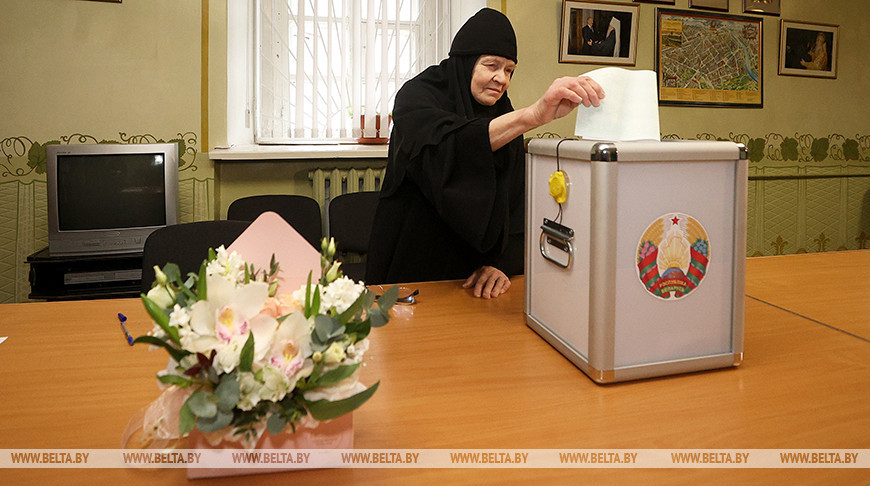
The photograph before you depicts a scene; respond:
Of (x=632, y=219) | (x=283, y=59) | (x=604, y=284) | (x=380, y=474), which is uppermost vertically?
(x=283, y=59)

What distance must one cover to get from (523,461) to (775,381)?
1.80 ft

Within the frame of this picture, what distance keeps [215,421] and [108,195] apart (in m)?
3.26

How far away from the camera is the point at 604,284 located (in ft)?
3.55

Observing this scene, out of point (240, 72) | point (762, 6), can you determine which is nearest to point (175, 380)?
point (240, 72)

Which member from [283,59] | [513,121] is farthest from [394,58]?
[513,121]

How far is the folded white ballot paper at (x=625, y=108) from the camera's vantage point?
116cm

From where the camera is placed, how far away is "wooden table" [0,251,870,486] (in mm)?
838

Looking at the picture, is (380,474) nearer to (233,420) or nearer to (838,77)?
(233,420)

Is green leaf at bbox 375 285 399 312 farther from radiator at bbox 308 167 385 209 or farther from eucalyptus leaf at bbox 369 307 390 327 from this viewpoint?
radiator at bbox 308 167 385 209

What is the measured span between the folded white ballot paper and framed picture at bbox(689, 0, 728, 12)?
4.13 meters

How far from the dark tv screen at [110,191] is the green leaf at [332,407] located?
3230 millimetres

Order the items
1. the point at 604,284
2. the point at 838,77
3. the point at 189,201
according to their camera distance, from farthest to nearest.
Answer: the point at 838,77
the point at 189,201
the point at 604,284

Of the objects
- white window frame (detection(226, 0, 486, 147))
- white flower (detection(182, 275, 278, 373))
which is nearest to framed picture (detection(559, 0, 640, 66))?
white window frame (detection(226, 0, 486, 147))

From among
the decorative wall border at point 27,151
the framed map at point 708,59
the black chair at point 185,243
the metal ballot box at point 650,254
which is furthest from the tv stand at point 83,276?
the framed map at point 708,59
